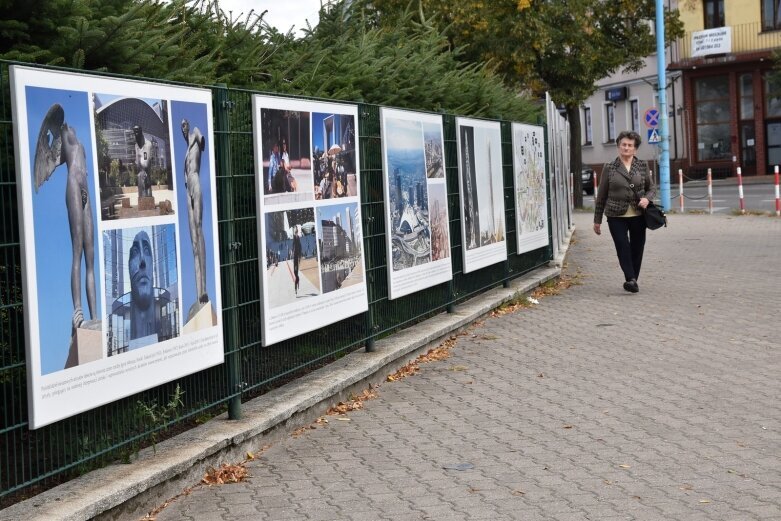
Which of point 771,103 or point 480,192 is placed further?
point 771,103

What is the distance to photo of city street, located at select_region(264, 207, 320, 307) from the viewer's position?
7.02 meters

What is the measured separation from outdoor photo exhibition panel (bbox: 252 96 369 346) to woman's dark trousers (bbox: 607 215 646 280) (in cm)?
582

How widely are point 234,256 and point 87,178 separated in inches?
65.2

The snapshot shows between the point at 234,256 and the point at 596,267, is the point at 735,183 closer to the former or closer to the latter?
the point at 596,267

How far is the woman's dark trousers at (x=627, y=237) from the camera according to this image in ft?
45.5

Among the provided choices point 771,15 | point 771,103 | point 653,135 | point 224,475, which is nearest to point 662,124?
point 653,135

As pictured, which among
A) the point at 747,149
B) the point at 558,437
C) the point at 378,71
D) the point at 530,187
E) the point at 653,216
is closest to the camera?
the point at 558,437

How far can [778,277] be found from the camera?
15352mm

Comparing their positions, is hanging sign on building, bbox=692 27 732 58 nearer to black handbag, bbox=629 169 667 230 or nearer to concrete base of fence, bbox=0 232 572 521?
black handbag, bbox=629 169 667 230

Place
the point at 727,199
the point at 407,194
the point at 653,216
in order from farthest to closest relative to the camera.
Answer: the point at 727,199 < the point at 653,216 < the point at 407,194

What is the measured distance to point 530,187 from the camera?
49.3 feet

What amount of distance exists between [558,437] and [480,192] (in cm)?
575

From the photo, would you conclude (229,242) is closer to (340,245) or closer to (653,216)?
(340,245)

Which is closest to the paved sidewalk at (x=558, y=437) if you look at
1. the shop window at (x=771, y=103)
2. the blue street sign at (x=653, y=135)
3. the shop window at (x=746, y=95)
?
the blue street sign at (x=653, y=135)
